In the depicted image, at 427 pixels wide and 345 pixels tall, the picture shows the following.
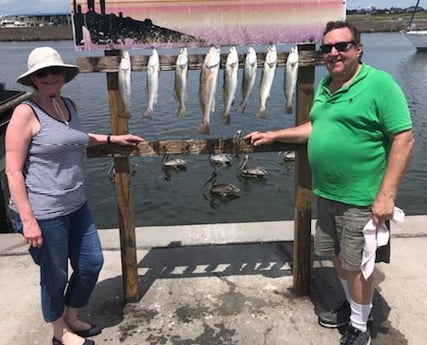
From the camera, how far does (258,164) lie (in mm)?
12688

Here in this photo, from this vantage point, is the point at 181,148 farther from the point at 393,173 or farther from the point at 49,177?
the point at 393,173

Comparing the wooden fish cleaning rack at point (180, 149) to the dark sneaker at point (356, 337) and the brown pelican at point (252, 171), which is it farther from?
the brown pelican at point (252, 171)

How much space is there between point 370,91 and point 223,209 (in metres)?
7.64

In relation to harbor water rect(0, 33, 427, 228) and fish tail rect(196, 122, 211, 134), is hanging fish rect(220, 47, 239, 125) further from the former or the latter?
harbor water rect(0, 33, 427, 228)

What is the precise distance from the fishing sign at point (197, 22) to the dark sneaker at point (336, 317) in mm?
2129

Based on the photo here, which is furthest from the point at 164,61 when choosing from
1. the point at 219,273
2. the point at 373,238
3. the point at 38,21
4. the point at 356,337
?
the point at 38,21

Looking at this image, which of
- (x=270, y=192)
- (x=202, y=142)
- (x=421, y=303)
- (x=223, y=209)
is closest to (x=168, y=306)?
(x=202, y=142)

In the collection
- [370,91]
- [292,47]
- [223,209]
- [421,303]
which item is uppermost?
[292,47]

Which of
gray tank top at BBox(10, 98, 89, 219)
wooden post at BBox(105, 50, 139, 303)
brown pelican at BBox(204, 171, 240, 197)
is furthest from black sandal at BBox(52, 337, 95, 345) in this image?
brown pelican at BBox(204, 171, 240, 197)

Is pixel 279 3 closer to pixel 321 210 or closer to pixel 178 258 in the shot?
pixel 321 210

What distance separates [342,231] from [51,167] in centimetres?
198

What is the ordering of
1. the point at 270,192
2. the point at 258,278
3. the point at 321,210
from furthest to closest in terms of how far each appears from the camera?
the point at 270,192
the point at 258,278
the point at 321,210

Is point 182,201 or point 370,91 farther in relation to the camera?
point 182,201

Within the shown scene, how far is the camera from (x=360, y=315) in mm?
3311
